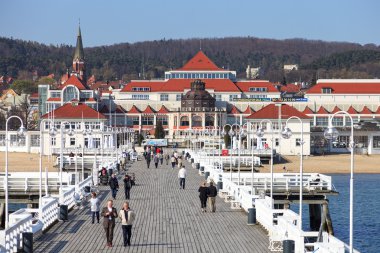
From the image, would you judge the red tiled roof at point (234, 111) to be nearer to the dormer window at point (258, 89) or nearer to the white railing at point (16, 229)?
the dormer window at point (258, 89)

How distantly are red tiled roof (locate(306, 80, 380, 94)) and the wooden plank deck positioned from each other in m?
98.8

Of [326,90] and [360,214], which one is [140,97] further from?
[360,214]

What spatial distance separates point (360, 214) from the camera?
156 feet

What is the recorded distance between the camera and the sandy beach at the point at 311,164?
3157 inches

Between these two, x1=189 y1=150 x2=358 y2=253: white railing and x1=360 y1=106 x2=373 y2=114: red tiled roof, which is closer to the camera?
x1=189 y1=150 x2=358 y2=253: white railing

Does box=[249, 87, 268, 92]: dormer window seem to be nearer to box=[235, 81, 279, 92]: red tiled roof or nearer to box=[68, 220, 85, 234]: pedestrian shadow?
box=[235, 81, 279, 92]: red tiled roof

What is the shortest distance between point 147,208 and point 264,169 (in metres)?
44.9

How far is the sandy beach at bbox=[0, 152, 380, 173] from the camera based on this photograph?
263 ft

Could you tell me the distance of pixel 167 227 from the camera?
28.1m

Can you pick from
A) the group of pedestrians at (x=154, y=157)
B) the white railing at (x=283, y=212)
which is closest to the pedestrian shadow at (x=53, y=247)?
the white railing at (x=283, y=212)

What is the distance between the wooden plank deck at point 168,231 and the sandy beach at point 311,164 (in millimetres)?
40162

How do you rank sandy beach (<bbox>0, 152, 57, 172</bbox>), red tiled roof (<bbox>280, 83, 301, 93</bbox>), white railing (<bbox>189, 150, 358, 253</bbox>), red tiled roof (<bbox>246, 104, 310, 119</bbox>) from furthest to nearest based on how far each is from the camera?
red tiled roof (<bbox>280, 83, 301, 93</bbox>) → red tiled roof (<bbox>246, 104, 310, 119</bbox>) → sandy beach (<bbox>0, 152, 57, 172</bbox>) → white railing (<bbox>189, 150, 358, 253</bbox>)

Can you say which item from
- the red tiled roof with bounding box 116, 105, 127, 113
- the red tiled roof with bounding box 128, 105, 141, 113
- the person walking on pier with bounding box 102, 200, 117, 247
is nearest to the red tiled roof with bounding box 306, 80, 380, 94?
the red tiled roof with bounding box 128, 105, 141, 113

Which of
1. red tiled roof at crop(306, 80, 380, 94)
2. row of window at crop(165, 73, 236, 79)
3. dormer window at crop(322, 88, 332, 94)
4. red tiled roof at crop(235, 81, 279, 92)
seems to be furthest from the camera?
row of window at crop(165, 73, 236, 79)
